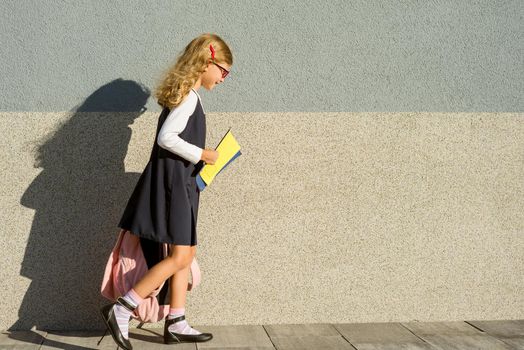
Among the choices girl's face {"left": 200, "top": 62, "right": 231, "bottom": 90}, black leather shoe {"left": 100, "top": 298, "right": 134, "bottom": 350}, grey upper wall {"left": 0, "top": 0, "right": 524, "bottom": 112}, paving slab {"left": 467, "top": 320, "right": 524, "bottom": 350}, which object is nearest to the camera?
black leather shoe {"left": 100, "top": 298, "right": 134, "bottom": 350}

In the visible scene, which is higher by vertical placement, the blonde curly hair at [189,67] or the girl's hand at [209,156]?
the blonde curly hair at [189,67]

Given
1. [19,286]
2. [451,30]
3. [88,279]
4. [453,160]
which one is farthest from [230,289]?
[451,30]

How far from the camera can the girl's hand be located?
4027 millimetres

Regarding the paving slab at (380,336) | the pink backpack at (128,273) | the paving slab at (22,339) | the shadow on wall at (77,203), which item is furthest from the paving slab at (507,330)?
the paving slab at (22,339)

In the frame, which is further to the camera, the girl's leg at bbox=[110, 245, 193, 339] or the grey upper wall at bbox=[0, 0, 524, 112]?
the grey upper wall at bbox=[0, 0, 524, 112]

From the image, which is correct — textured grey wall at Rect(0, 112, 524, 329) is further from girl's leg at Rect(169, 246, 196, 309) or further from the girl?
the girl

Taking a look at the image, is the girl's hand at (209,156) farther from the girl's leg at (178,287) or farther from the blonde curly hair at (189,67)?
the girl's leg at (178,287)

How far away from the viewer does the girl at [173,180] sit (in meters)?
3.99

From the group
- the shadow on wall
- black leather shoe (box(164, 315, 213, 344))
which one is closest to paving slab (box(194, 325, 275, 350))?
black leather shoe (box(164, 315, 213, 344))

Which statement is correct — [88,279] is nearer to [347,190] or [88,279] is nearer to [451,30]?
[347,190]

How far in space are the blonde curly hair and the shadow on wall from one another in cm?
53

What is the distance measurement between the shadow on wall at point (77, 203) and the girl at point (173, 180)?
492 millimetres

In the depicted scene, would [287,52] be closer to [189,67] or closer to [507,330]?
[189,67]

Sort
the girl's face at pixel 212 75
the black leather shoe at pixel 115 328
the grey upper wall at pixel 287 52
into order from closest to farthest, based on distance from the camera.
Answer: the black leather shoe at pixel 115 328, the girl's face at pixel 212 75, the grey upper wall at pixel 287 52
